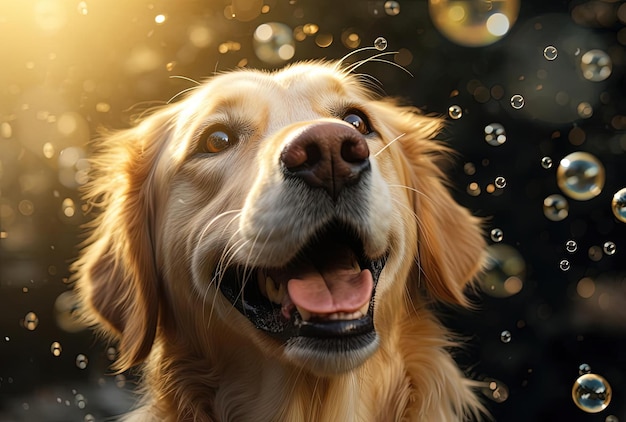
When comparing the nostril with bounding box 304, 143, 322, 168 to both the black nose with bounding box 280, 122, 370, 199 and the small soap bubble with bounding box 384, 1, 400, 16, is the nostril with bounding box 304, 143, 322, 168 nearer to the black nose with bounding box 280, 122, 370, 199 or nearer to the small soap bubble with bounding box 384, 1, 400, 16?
the black nose with bounding box 280, 122, 370, 199

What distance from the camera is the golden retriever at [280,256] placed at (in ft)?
4.67

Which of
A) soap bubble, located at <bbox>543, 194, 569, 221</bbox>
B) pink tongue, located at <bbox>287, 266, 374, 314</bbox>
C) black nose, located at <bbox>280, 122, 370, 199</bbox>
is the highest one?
black nose, located at <bbox>280, 122, 370, 199</bbox>

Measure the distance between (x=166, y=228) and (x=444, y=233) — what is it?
0.80m

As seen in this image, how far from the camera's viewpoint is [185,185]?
1.76 meters

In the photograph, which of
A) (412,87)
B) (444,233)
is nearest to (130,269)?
(444,233)

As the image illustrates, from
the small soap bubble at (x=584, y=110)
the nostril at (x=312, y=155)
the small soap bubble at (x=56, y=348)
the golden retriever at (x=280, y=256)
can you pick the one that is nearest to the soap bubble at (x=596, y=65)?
the small soap bubble at (x=584, y=110)

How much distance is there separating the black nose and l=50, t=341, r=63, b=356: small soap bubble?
255cm

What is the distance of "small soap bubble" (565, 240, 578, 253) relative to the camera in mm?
3115

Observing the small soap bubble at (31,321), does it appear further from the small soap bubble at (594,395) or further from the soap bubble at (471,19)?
the small soap bubble at (594,395)

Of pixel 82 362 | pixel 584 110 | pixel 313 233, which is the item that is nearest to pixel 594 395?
pixel 584 110

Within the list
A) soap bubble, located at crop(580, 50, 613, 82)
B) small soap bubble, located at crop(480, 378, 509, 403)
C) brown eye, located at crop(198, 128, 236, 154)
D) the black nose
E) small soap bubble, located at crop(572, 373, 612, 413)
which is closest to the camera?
the black nose

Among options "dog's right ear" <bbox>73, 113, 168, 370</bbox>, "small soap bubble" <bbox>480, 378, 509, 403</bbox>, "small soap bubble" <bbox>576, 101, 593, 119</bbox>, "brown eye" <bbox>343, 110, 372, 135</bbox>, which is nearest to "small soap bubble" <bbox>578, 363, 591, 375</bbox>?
"small soap bubble" <bbox>480, 378, 509, 403</bbox>

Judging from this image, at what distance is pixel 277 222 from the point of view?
1409 mm

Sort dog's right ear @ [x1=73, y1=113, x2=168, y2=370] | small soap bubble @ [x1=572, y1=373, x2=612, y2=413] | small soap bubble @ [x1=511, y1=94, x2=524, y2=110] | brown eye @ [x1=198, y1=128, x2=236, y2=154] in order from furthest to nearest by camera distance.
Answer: small soap bubble @ [x1=511, y1=94, x2=524, y2=110] < small soap bubble @ [x1=572, y1=373, x2=612, y2=413] < dog's right ear @ [x1=73, y1=113, x2=168, y2=370] < brown eye @ [x1=198, y1=128, x2=236, y2=154]
